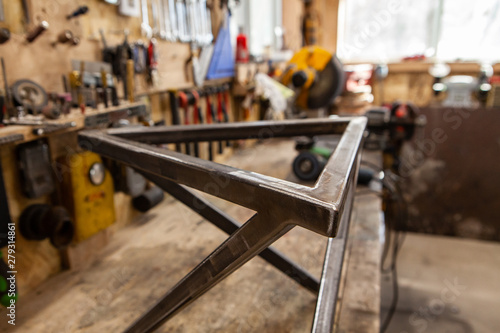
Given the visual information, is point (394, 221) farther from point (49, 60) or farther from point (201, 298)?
point (49, 60)

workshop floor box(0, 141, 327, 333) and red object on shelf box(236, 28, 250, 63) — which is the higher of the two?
red object on shelf box(236, 28, 250, 63)

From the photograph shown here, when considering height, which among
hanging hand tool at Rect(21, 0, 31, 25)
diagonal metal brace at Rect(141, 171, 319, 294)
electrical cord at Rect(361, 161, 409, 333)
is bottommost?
electrical cord at Rect(361, 161, 409, 333)

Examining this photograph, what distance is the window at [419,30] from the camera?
369cm

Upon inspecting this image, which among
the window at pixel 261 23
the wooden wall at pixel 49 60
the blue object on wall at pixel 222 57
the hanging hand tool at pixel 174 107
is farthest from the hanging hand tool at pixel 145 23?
the window at pixel 261 23

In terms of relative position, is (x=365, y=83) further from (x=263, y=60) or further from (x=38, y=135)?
(x=38, y=135)

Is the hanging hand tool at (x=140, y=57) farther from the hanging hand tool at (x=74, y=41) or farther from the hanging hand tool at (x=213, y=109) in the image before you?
the hanging hand tool at (x=213, y=109)

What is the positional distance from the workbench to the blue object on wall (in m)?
0.90

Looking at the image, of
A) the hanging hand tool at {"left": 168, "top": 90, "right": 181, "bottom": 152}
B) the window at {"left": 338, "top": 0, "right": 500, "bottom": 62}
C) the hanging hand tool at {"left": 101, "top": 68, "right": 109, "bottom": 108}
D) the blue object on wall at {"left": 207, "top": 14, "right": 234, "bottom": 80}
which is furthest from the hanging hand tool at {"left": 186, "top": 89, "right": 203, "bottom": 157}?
the window at {"left": 338, "top": 0, "right": 500, "bottom": 62}

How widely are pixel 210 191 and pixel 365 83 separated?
3507mm

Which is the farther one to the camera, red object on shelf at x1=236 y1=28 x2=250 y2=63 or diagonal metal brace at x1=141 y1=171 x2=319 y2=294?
red object on shelf at x1=236 y1=28 x2=250 y2=63

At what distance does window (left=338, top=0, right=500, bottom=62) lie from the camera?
3691mm

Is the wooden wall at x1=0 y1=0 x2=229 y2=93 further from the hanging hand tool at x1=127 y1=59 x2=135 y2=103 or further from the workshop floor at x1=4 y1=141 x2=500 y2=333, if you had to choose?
the workshop floor at x1=4 y1=141 x2=500 y2=333

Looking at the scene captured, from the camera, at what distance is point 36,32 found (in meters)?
0.88

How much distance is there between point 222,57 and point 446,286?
211 centimetres
